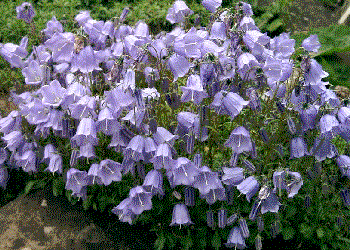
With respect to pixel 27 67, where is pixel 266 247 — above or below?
below

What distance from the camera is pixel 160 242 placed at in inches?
129

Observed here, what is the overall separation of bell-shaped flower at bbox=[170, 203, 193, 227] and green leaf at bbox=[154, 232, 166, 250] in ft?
0.99

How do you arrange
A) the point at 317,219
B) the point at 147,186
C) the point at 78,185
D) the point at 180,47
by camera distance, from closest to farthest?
the point at 180,47 → the point at 147,186 → the point at 78,185 → the point at 317,219

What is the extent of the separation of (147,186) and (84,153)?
0.47 m

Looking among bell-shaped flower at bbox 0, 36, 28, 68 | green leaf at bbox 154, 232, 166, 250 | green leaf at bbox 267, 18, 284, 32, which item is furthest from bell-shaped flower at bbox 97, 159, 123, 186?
green leaf at bbox 267, 18, 284, 32

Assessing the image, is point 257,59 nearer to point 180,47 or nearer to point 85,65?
point 180,47

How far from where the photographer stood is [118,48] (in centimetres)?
339

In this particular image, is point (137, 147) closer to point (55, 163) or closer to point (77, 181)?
point (77, 181)

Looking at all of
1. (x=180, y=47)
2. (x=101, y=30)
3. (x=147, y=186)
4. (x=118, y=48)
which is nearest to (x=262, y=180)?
(x=147, y=186)

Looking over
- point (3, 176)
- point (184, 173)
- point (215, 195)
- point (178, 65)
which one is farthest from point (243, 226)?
point (3, 176)

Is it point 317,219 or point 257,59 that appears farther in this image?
point 317,219

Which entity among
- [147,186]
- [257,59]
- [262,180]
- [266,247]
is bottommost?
[266,247]

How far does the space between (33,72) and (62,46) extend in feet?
1.77

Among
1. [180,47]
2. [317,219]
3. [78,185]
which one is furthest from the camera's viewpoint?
[317,219]
